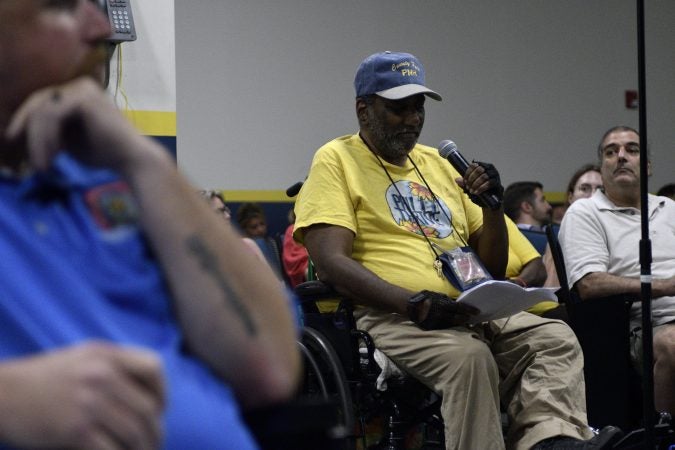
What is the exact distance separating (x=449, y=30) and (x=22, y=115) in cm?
719

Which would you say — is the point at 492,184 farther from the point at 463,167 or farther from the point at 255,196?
the point at 255,196

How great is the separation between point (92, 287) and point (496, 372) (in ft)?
7.03

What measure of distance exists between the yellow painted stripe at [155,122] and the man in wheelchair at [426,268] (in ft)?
2.86

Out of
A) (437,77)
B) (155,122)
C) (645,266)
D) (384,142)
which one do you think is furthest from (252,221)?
(645,266)

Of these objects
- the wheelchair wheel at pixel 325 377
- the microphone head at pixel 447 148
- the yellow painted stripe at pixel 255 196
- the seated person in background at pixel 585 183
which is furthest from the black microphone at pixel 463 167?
the yellow painted stripe at pixel 255 196

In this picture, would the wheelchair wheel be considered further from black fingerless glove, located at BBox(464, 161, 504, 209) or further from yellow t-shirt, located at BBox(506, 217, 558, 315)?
yellow t-shirt, located at BBox(506, 217, 558, 315)

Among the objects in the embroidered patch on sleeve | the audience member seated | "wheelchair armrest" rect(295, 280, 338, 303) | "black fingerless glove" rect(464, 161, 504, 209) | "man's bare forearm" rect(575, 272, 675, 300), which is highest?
the embroidered patch on sleeve

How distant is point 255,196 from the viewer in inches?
273

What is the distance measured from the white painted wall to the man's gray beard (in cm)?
350

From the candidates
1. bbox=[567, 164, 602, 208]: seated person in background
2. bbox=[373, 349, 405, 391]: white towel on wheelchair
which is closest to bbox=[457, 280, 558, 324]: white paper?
bbox=[373, 349, 405, 391]: white towel on wheelchair

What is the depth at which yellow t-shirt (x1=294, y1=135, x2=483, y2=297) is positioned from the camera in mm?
2945

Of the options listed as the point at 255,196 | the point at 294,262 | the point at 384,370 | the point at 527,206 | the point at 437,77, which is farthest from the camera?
the point at 437,77

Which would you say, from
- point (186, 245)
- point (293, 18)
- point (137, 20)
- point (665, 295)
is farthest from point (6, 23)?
point (293, 18)

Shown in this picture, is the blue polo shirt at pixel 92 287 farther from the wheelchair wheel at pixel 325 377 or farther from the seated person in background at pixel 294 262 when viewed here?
the seated person in background at pixel 294 262
